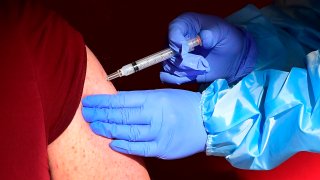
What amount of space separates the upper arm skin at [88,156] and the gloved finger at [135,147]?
0.06 feet

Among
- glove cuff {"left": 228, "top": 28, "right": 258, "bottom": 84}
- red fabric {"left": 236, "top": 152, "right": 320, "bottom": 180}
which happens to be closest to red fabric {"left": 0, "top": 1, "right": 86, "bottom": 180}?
glove cuff {"left": 228, "top": 28, "right": 258, "bottom": 84}

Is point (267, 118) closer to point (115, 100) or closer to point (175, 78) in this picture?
point (175, 78)

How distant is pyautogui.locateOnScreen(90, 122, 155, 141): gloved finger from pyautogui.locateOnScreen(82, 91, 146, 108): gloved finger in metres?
0.05

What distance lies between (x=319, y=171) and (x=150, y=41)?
0.77 meters

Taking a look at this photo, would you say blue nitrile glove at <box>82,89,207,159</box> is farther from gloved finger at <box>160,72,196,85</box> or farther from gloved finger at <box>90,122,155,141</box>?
gloved finger at <box>160,72,196,85</box>

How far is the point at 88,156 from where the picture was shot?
0.81m

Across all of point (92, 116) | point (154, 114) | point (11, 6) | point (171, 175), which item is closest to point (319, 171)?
point (171, 175)

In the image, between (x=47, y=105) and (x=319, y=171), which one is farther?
(x=319, y=171)

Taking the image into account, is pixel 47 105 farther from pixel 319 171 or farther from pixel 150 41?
pixel 319 171

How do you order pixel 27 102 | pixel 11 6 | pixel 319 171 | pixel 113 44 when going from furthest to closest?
pixel 113 44 < pixel 319 171 < pixel 11 6 < pixel 27 102

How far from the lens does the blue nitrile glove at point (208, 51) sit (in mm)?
1025

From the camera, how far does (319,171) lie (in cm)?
127

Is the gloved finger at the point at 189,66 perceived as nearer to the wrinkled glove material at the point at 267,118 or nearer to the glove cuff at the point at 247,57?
the wrinkled glove material at the point at 267,118

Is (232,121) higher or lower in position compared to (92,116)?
lower
